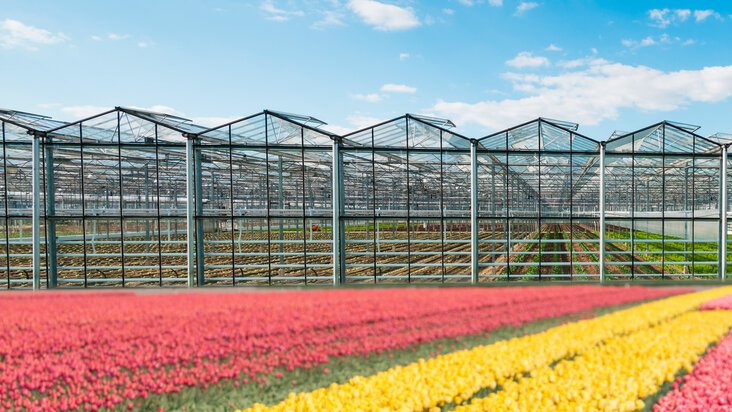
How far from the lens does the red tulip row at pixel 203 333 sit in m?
7.14

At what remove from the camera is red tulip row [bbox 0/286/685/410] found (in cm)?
714

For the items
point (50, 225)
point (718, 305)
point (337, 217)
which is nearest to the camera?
point (718, 305)

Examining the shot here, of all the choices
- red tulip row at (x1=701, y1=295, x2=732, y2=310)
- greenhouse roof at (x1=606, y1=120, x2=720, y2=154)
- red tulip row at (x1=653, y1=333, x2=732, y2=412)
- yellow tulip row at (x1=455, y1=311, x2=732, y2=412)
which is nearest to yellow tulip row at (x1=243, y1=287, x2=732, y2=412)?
yellow tulip row at (x1=455, y1=311, x2=732, y2=412)

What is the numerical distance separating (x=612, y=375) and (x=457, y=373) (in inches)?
86.2

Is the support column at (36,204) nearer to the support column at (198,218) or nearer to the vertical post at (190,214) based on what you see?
the vertical post at (190,214)

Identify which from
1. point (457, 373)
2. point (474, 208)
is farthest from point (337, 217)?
point (457, 373)

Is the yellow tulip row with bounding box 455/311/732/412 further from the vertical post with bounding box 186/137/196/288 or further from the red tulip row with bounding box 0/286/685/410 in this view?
the vertical post with bounding box 186/137/196/288

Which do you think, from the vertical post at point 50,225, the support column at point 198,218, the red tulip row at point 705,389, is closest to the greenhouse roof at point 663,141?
the red tulip row at point 705,389

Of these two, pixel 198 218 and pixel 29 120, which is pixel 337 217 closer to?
pixel 198 218

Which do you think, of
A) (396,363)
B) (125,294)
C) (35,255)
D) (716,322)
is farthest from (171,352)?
(35,255)

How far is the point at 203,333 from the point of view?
9.54 metres

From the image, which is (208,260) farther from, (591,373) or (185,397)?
(591,373)

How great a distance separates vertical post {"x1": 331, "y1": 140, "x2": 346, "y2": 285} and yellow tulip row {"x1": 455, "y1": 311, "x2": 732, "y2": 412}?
446 inches

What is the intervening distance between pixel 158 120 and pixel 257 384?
15.3 meters
